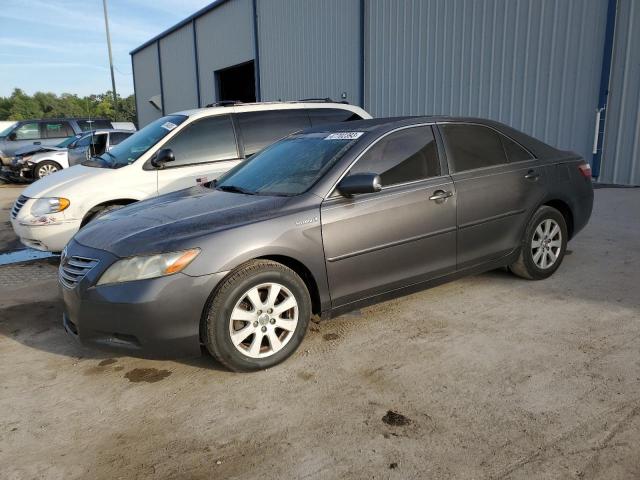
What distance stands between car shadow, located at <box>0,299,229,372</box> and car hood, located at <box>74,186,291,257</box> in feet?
2.04

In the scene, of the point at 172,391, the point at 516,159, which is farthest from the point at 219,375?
the point at 516,159

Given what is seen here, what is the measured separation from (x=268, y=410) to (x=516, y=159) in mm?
3040

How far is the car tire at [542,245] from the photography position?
178 inches

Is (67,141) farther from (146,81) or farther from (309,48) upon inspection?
(146,81)

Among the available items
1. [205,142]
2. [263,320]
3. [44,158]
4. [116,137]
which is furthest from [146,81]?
[263,320]

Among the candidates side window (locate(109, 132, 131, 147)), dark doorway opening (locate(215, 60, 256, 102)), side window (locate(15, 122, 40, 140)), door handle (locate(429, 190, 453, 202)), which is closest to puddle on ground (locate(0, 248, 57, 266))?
door handle (locate(429, 190, 453, 202))

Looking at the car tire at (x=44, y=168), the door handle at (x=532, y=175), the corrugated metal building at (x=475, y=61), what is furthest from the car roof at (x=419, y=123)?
the car tire at (x=44, y=168)

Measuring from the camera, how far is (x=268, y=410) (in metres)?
2.85

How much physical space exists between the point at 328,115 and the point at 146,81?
2776 centimetres

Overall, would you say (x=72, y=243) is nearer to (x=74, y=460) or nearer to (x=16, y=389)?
(x=16, y=389)

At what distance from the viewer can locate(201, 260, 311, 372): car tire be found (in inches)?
121

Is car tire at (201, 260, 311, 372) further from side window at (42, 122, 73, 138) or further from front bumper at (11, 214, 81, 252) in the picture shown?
side window at (42, 122, 73, 138)

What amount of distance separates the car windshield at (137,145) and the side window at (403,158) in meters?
3.20

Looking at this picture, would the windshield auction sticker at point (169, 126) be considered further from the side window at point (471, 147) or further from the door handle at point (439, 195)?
the door handle at point (439, 195)
